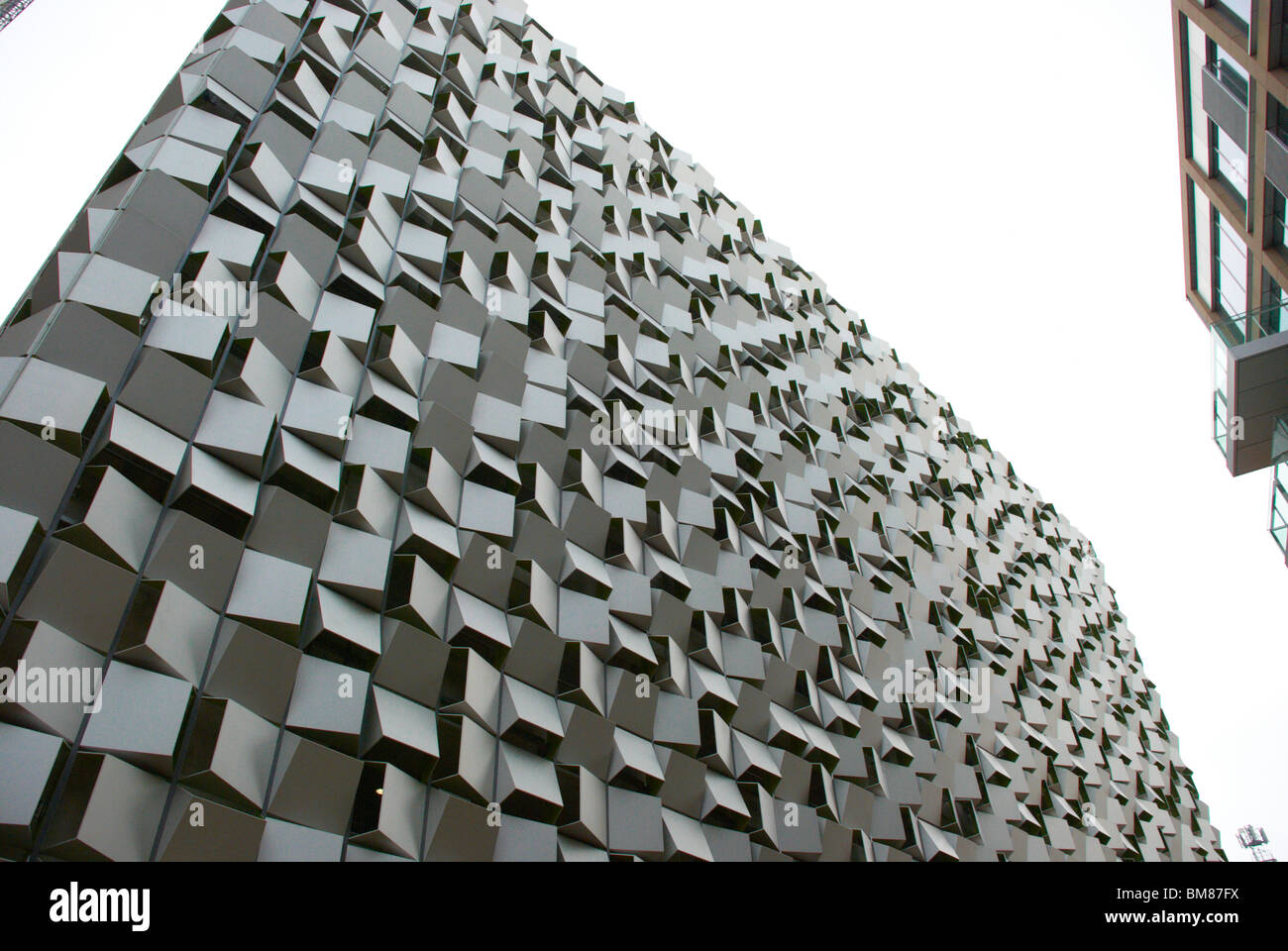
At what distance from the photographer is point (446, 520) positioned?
9703mm

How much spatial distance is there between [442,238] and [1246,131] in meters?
14.3

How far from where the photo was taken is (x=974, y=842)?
610 inches

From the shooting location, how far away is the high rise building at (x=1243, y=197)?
1448cm

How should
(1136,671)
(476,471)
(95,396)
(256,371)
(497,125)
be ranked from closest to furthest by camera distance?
(95,396) < (256,371) < (476,471) < (497,125) < (1136,671)

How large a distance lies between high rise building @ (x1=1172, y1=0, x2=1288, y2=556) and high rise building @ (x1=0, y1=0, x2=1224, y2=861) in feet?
22.6

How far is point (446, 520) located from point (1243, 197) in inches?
673

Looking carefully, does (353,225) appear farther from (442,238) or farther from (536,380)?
(536,380)

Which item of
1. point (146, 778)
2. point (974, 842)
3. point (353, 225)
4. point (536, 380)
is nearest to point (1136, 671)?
point (974, 842)

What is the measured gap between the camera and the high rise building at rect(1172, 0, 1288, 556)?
47.5ft

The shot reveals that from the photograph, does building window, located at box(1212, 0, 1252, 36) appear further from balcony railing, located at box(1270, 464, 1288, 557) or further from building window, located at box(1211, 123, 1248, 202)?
balcony railing, located at box(1270, 464, 1288, 557)

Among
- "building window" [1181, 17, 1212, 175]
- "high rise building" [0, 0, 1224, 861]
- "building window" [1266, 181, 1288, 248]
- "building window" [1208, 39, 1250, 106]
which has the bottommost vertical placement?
"high rise building" [0, 0, 1224, 861]

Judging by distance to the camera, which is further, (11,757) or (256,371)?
(256,371)

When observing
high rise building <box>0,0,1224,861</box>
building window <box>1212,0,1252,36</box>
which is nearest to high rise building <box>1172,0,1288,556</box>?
building window <box>1212,0,1252,36</box>

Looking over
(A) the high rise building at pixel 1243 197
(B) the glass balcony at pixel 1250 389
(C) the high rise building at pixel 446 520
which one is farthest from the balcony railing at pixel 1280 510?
(C) the high rise building at pixel 446 520
